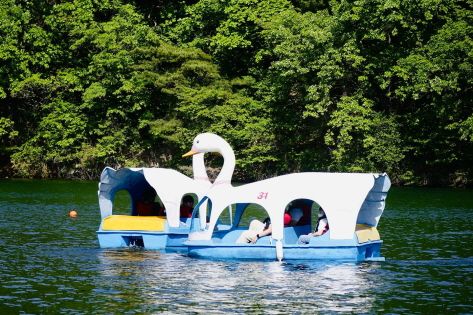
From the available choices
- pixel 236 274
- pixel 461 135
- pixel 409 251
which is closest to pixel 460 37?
pixel 461 135

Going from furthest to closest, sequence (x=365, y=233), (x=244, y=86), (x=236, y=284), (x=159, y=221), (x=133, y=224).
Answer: (x=244, y=86)
(x=159, y=221)
(x=133, y=224)
(x=365, y=233)
(x=236, y=284)

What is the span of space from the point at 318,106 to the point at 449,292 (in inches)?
1499

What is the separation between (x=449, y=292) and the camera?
2459cm

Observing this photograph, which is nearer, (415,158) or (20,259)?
(20,259)

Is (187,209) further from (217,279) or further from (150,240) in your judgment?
(217,279)

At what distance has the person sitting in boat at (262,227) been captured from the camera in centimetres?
2934

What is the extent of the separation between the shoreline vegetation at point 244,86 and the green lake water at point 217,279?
25.5 meters

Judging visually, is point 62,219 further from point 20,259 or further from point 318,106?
point 318,106

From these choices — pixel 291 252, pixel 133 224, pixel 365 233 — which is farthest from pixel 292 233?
pixel 133 224

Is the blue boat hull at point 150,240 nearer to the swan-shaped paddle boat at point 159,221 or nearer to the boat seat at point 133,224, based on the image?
the swan-shaped paddle boat at point 159,221

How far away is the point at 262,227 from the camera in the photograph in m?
29.5

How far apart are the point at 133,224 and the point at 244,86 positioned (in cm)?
3952

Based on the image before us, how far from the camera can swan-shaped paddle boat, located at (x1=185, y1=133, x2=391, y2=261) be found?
92.7 feet

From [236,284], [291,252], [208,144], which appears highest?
[208,144]
